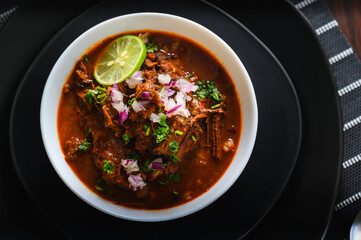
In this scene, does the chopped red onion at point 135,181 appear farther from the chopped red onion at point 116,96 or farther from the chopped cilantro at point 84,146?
the chopped red onion at point 116,96

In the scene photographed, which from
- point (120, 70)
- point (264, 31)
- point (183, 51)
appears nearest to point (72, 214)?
point (120, 70)

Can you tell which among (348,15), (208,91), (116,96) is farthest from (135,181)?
(348,15)

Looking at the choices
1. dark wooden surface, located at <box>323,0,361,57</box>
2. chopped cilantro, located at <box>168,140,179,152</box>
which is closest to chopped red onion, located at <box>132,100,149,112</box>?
chopped cilantro, located at <box>168,140,179,152</box>

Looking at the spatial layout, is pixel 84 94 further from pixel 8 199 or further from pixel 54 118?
pixel 8 199

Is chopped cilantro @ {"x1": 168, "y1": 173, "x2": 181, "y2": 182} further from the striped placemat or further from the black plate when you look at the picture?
the striped placemat

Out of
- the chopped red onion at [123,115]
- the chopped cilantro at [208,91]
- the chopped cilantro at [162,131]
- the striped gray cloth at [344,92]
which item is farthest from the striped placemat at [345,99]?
the chopped red onion at [123,115]
